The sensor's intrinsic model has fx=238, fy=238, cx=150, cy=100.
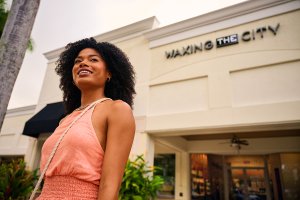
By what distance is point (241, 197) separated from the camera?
10.5 meters

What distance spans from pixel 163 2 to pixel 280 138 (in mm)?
6853

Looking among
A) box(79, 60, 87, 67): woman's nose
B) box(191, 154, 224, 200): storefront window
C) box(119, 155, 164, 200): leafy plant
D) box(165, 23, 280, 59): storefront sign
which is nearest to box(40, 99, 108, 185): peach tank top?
box(79, 60, 87, 67): woman's nose

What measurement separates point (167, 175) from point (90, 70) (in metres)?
10.1

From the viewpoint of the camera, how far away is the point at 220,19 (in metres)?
7.69

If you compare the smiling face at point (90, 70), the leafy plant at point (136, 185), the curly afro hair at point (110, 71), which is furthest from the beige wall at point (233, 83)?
the smiling face at point (90, 70)

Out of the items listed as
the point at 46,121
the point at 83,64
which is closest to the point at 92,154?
the point at 83,64

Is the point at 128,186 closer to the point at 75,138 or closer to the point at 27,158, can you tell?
the point at 75,138

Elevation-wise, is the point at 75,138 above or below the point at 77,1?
below

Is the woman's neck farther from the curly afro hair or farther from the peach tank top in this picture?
the peach tank top

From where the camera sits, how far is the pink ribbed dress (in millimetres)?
1010

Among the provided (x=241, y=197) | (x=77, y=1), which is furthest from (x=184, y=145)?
(x=77, y=1)

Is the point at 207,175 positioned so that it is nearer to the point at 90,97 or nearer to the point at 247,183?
the point at 247,183

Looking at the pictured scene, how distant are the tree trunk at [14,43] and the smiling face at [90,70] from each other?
122 inches

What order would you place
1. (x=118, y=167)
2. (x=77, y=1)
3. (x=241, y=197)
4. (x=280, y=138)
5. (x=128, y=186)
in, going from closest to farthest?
→ (x=118, y=167), (x=128, y=186), (x=77, y=1), (x=280, y=138), (x=241, y=197)
